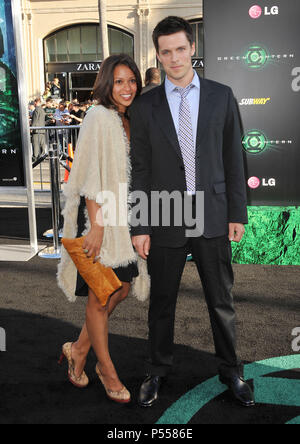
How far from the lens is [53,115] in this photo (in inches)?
599

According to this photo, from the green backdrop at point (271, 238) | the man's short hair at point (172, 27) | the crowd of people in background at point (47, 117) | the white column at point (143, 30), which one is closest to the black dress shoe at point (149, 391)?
the man's short hair at point (172, 27)

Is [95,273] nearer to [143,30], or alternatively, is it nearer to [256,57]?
[256,57]

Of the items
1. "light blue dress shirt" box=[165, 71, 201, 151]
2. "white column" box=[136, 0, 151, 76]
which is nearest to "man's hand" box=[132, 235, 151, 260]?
"light blue dress shirt" box=[165, 71, 201, 151]

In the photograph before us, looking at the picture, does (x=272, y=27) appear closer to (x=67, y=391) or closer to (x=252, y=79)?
(x=252, y=79)

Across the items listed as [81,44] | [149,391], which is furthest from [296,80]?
[81,44]

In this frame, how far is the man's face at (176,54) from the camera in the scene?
2404 millimetres

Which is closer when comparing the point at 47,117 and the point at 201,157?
the point at 201,157

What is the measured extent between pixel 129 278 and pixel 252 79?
2924 mm

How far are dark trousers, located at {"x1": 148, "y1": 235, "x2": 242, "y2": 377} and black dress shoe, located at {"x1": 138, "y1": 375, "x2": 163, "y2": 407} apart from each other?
0.17 meters

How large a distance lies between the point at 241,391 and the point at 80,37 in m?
24.5

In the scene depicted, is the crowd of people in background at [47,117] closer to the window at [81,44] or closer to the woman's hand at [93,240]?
the window at [81,44]

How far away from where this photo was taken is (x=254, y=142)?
4.92m

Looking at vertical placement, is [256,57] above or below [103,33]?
below

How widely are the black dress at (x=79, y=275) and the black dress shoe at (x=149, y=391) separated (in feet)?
1.83
